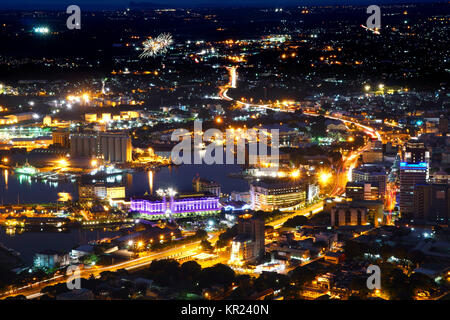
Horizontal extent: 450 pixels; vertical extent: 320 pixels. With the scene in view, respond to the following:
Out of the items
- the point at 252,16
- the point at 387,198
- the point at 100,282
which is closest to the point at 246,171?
the point at 387,198

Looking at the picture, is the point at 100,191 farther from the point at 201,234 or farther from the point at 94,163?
the point at 94,163

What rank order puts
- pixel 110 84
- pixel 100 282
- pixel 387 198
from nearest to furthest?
pixel 100 282 → pixel 387 198 → pixel 110 84

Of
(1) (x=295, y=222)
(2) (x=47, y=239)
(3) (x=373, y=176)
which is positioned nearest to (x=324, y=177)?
(3) (x=373, y=176)

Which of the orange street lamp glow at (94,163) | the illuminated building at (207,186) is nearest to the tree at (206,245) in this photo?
the illuminated building at (207,186)

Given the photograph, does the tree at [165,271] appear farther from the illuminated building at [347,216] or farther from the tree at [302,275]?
the illuminated building at [347,216]

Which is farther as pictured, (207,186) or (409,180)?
(207,186)

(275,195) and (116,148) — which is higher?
(116,148)
